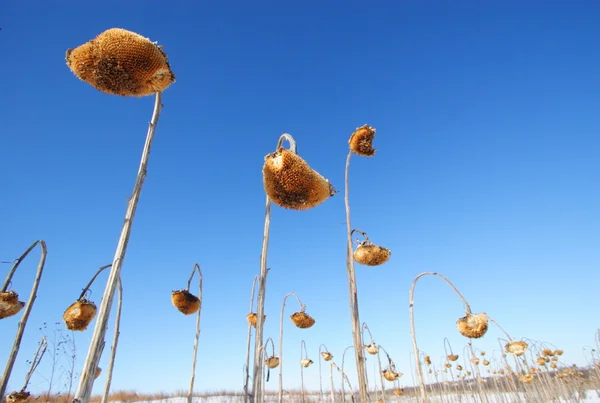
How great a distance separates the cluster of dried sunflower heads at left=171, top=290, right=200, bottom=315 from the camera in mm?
4980

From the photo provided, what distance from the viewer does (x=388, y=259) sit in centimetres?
485

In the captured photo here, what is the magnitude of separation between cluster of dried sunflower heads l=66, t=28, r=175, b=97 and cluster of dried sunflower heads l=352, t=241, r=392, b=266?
339 cm

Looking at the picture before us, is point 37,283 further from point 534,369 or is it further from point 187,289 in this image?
point 534,369

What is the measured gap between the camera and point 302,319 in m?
5.77

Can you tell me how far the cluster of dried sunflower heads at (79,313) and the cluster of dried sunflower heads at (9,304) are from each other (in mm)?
1041

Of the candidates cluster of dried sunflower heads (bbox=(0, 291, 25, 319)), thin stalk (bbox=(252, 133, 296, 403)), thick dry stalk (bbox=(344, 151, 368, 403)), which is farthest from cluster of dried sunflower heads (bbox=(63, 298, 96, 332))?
thick dry stalk (bbox=(344, 151, 368, 403))

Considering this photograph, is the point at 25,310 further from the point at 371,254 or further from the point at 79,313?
the point at 371,254

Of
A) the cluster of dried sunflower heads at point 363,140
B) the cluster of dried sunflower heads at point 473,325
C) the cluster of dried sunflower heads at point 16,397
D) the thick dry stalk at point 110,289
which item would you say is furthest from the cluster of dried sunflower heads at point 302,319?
the cluster of dried sunflower heads at point 16,397

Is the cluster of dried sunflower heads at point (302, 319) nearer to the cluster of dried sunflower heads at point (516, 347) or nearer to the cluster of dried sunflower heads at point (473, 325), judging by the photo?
the cluster of dried sunflower heads at point (473, 325)

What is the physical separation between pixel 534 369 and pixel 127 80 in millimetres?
23309

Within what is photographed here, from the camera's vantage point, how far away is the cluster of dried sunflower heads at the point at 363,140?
4008 mm

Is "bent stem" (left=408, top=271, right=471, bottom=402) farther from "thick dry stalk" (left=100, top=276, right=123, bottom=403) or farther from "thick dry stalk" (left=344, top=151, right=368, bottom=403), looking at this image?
"thick dry stalk" (left=100, top=276, right=123, bottom=403)

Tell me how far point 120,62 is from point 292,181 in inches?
50.1

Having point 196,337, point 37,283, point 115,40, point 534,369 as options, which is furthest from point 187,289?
point 534,369
